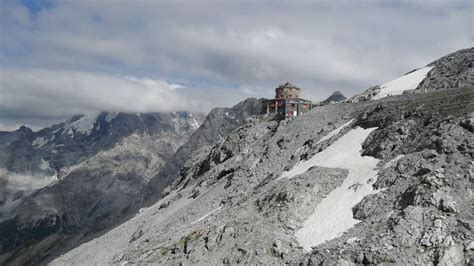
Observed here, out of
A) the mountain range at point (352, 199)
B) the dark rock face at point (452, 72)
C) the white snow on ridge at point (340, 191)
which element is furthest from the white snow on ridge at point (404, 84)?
the white snow on ridge at point (340, 191)

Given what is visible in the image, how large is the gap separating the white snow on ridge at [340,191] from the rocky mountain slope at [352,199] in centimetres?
14

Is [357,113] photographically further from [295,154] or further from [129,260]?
[129,260]

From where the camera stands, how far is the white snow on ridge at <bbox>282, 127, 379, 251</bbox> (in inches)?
1520

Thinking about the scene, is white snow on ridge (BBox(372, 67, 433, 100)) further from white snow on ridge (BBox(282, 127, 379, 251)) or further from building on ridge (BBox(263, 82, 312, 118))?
white snow on ridge (BBox(282, 127, 379, 251))

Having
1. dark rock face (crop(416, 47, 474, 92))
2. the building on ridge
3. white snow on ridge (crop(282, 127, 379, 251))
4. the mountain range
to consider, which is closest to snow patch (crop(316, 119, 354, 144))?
the mountain range

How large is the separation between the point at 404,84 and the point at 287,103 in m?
25.8

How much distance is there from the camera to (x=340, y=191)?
4462 centimetres

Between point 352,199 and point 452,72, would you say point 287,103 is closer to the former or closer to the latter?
point 452,72

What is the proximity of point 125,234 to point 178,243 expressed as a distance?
35.5 m

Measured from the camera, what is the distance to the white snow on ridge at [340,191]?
127ft

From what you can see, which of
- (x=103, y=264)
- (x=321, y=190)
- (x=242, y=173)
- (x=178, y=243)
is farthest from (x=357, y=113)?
(x=103, y=264)

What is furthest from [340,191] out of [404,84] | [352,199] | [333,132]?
[404,84]

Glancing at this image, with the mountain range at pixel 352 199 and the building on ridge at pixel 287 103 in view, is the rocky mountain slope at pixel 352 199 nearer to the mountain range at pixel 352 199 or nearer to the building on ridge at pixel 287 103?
the mountain range at pixel 352 199

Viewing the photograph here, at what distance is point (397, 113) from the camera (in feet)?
178
